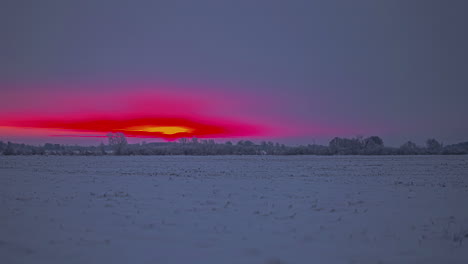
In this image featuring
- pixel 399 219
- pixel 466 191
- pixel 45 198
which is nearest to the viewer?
pixel 399 219

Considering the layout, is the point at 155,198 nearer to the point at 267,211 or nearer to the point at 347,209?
the point at 267,211

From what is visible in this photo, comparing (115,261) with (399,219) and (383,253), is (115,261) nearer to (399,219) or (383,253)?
(383,253)

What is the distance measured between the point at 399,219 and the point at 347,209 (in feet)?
7.21

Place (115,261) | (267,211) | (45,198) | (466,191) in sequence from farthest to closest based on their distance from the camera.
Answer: (466,191)
(45,198)
(267,211)
(115,261)

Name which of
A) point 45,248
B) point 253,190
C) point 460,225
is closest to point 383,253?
point 460,225

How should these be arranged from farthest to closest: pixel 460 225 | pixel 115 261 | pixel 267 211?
1. pixel 267 211
2. pixel 460 225
3. pixel 115 261

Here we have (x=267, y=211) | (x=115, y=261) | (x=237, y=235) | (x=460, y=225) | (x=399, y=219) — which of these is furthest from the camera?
(x=267, y=211)

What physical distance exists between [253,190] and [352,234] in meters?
9.94

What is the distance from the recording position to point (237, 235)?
9.76 m

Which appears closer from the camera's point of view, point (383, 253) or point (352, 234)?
point (383, 253)

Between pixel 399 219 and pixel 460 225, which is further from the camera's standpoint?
pixel 399 219

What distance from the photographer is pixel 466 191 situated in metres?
18.7

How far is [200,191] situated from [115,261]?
11.5 meters

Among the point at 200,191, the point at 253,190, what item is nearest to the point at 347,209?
the point at 253,190
